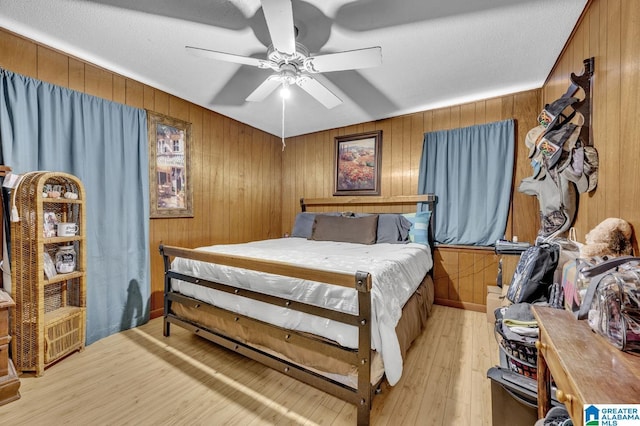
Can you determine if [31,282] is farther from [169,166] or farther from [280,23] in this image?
[280,23]

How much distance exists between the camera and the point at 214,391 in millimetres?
1751

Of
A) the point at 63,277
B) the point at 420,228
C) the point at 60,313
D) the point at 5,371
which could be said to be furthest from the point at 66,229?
the point at 420,228

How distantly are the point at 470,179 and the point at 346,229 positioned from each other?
1.57 meters

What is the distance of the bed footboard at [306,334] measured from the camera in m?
1.40

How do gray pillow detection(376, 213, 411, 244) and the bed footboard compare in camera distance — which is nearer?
the bed footboard

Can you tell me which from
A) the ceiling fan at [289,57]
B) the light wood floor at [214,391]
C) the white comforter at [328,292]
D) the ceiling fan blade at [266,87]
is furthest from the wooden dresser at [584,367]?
the ceiling fan blade at [266,87]

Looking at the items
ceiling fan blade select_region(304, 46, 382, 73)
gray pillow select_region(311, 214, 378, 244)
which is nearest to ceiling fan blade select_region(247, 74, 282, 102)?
ceiling fan blade select_region(304, 46, 382, 73)

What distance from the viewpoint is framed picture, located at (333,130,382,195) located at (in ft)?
12.5

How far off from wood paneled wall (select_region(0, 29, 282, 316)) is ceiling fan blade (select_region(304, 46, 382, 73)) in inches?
76.8

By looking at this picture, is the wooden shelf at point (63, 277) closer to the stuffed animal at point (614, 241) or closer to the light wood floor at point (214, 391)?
the light wood floor at point (214, 391)

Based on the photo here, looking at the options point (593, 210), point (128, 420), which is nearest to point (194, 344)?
point (128, 420)

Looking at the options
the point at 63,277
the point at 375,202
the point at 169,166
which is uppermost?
the point at 169,166

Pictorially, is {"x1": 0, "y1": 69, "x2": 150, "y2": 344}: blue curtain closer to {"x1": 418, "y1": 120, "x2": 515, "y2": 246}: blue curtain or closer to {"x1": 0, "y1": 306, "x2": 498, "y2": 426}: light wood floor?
{"x1": 0, "y1": 306, "x2": 498, "y2": 426}: light wood floor

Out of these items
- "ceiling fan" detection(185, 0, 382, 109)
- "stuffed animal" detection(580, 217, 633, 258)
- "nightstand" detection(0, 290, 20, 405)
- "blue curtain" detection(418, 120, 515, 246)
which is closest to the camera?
"stuffed animal" detection(580, 217, 633, 258)
